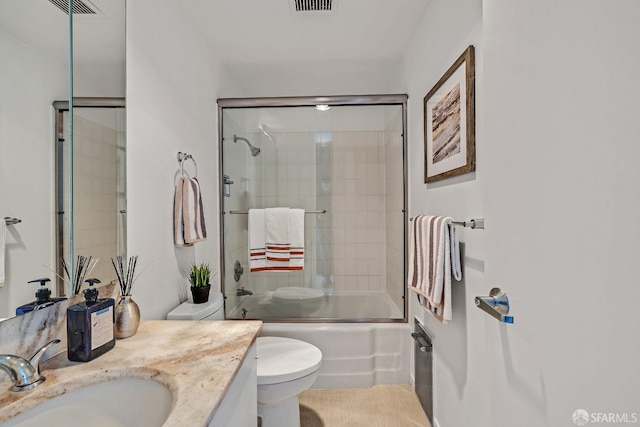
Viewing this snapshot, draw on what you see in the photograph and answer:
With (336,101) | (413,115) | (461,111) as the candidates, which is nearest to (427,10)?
(413,115)

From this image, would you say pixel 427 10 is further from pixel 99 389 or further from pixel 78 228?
pixel 99 389

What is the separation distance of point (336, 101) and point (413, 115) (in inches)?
22.4

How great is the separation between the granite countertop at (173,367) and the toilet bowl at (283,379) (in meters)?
0.56

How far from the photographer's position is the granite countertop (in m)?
0.64

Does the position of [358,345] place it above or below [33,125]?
below

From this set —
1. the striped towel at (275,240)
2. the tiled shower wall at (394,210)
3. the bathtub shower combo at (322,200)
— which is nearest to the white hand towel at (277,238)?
the striped towel at (275,240)

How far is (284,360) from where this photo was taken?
1.64m

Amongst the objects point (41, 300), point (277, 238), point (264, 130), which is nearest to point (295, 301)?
point (277, 238)

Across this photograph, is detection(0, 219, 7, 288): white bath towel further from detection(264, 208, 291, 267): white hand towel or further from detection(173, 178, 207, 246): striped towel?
detection(264, 208, 291, 267): white hand towel

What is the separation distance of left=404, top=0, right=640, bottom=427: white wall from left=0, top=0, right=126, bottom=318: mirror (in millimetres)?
1165

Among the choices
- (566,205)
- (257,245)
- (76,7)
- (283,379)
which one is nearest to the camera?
(566,205)

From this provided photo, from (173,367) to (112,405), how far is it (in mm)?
161

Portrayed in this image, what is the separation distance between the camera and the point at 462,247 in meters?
1.36

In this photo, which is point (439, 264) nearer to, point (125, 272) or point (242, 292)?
point (125, 272)
